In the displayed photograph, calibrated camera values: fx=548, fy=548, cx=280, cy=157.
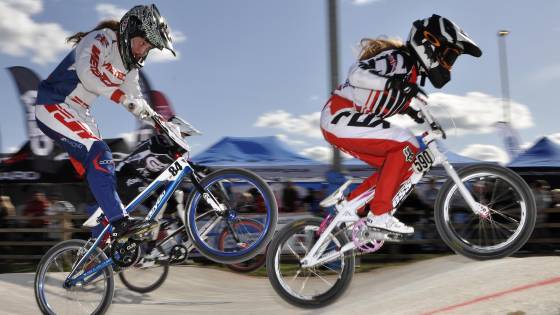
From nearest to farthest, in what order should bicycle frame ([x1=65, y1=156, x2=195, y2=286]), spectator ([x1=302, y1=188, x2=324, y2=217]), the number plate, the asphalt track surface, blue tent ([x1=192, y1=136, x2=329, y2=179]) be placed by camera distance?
1. the asphalt track surface
2. the number plate
3. bicycle frame ([x1=65, y1=156, x2=195, y2=286])
4. spectator ([x1=302, y1=188, x2=324, y2=217])
5. blue tent ([x1=192, y1=136, x2=329, y2=179])

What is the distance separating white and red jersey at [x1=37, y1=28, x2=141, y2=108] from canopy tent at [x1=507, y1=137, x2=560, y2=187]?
10.4m

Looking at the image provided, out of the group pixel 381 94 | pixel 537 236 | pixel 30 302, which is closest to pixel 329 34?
pixel 381 94

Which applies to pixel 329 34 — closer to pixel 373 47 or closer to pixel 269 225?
pixel 373 47

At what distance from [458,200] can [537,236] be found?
6049mm

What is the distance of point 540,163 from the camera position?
526 inches

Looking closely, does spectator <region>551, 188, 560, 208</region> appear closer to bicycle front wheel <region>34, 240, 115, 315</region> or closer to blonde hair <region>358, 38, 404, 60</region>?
blonde hair <region>358, 38, 404, 60</region>

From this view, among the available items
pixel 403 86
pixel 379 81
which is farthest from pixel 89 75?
pixel 403 86

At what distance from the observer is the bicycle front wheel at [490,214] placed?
192 inches

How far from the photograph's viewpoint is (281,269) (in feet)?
17.7

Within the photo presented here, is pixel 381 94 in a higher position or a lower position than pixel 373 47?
lower

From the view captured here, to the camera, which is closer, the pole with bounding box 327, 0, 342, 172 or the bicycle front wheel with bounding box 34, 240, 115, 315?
the bicycle front wheel with bounding box 34, 240, 115, 315

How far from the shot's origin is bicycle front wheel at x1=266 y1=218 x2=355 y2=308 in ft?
16.4

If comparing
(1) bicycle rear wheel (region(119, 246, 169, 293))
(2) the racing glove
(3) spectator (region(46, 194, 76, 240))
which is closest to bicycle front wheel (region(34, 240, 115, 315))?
(2) the racing glove

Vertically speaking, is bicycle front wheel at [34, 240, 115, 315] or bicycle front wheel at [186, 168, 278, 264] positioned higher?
bicycle front wheel at [186, 168, 278, 264]
